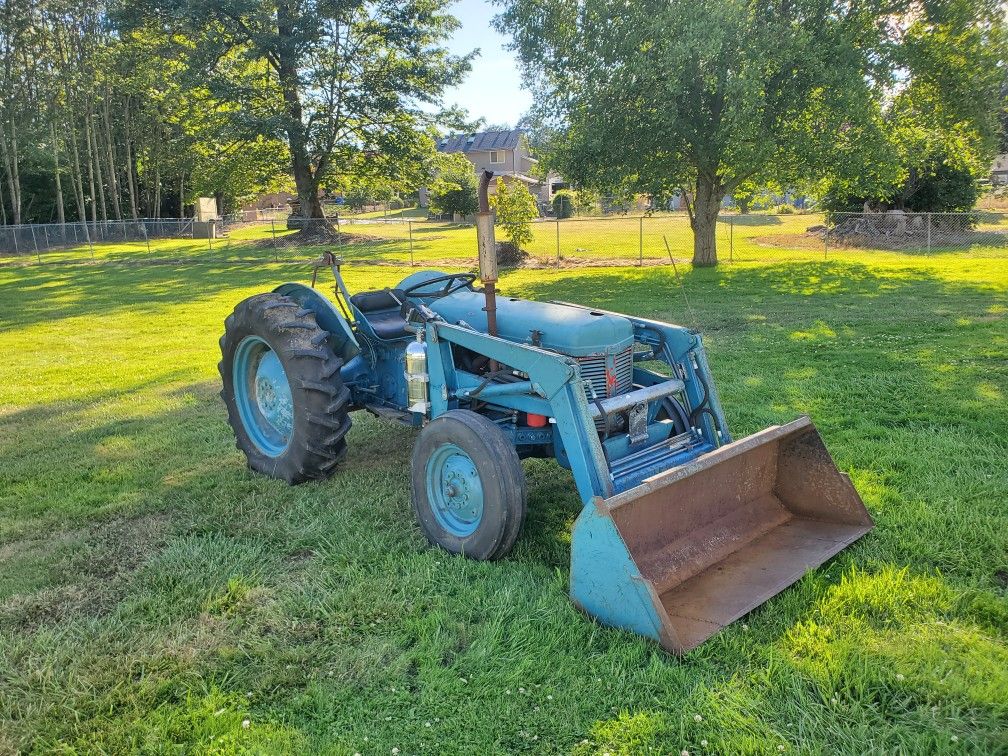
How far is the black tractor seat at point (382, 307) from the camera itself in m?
5.23

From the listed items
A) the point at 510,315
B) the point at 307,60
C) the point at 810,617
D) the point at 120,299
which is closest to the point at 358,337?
the point at 510,315

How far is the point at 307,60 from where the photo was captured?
1033 inches

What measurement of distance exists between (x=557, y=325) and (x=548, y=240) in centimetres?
2239

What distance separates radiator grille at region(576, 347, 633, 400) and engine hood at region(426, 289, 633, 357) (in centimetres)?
6

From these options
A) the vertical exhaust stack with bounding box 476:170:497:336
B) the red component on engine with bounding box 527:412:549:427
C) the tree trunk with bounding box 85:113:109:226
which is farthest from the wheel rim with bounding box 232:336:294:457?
the tree trunk with bounding box 85:113:109:226

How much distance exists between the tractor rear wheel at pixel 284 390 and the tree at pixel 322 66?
71.0 ft

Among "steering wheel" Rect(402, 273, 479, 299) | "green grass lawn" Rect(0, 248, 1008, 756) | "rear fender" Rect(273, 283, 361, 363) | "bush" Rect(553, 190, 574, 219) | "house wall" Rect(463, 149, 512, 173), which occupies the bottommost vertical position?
"green grass lawn" Rect(0, 248, 1008, 756)

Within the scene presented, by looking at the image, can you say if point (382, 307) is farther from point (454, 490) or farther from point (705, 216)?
point (705, 216)

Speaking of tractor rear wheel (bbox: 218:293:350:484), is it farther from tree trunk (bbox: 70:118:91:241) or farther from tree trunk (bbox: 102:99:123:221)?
tree trunk (bbox: 102:99:123:221)

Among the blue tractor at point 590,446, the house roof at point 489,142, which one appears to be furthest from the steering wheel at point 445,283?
the house roof at point 489,142

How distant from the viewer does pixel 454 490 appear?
393 cm

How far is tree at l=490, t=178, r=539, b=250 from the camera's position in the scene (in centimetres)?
2028

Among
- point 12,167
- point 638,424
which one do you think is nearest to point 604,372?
point 638,424

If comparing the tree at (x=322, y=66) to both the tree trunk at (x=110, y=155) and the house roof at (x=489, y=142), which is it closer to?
the tree trunk at (x=110, y=155)
